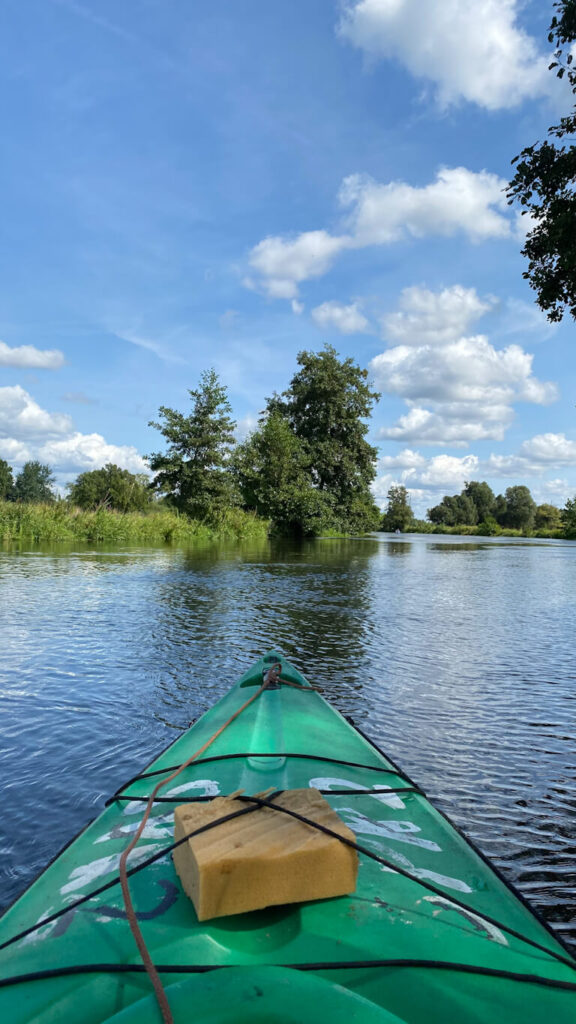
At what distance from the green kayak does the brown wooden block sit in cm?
6

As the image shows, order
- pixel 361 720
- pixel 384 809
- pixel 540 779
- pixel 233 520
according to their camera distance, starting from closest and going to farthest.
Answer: pixel 384 809 → pixel 540 779 → pixel 361 720 → pixel 233 520

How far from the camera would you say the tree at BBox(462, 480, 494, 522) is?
117 m

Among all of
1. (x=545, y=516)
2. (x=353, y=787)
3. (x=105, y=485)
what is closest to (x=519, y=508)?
(x=545, y=516)

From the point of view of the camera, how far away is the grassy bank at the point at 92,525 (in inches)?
1046

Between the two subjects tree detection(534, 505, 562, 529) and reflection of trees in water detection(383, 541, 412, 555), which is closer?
reflection of trees in water detection(383, 541, 412, 555)

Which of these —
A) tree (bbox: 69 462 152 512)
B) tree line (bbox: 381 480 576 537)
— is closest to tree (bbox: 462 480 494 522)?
tree line (bbox: 381 480 576 537)

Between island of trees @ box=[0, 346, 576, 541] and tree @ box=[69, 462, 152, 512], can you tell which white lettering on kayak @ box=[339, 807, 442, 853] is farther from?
tree @ box=[69, 462, 152, 512]

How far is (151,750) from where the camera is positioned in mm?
4781

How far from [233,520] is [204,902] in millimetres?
37428

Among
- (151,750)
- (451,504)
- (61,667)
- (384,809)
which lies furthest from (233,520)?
(451,504)

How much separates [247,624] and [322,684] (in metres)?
3.52

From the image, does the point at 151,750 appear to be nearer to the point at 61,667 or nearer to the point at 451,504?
the point at 61,667

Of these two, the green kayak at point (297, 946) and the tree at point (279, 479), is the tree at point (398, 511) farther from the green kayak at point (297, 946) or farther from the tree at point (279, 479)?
the green kayak at point (297, 946)

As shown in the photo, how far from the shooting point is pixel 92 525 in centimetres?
2802
